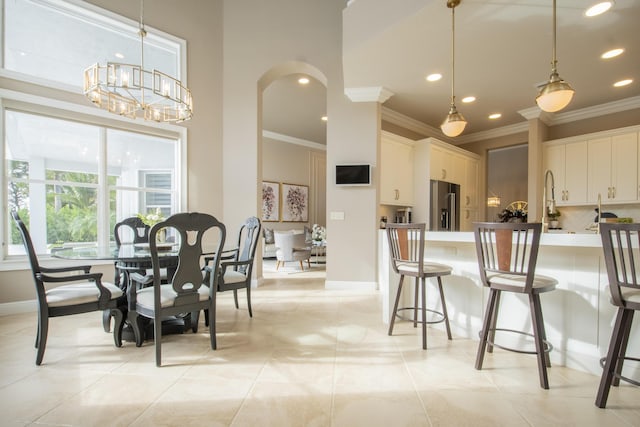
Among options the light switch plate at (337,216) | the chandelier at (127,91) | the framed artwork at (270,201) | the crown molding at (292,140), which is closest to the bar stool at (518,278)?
the light switch plate at (337,216)

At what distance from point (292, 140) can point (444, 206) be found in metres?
4.89

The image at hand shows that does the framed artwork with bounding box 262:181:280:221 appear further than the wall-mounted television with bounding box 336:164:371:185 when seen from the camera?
Yes

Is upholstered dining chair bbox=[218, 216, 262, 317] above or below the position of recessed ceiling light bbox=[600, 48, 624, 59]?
below

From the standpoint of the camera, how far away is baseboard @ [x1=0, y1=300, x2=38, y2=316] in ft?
11.0

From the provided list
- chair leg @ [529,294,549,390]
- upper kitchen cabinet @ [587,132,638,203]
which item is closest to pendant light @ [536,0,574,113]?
chair leg @ [529,294,549,390]

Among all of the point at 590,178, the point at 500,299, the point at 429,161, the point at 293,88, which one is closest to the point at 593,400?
the point at 500,299

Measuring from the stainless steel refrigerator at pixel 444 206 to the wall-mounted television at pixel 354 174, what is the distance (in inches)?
63.7

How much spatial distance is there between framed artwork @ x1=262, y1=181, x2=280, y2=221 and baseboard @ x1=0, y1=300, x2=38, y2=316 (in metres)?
5.20

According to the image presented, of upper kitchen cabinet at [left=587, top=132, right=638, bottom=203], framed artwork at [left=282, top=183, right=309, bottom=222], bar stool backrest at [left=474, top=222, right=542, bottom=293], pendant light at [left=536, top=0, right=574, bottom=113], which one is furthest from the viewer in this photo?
framed artwork at [left=282, top=183, right=309, bottom=222]

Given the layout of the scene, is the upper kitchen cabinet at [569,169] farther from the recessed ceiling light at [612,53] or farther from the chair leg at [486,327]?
the chair leg at [486,327]

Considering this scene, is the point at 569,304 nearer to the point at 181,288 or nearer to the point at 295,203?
the point at 181,288

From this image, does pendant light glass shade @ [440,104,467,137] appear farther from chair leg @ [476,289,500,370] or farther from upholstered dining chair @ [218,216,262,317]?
upholstered dining chair @ [218,216,262,317]

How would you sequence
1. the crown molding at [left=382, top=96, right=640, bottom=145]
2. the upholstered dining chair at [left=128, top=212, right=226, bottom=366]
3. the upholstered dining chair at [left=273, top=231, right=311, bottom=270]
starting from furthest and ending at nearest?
the upholstered dining chair at [left=273, top=231, right=311, bottom=270] → the crown molding at [left=382, top=96, right=640, bottom=145] → the upholstered dining chair at [left=128, top=212, right=226, bottom=366]

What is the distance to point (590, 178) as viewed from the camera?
5.05 m
